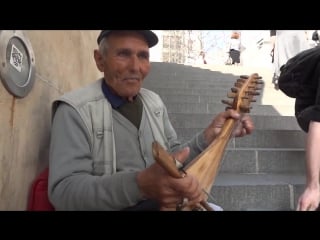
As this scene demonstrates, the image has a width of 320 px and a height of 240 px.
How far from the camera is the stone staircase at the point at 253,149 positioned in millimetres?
1887

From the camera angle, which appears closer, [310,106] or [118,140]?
[118,140]

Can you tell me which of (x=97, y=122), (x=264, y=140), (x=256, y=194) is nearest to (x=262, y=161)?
(x=264, y=140)

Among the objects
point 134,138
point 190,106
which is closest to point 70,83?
point 134,138

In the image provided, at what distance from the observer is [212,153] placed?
100 centimetres

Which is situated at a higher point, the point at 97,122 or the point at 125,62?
the point at 125,62

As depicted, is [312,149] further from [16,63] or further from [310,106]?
[16,63]

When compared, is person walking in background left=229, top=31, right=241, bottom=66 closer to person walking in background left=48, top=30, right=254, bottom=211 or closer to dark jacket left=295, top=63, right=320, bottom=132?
dark jacket left=295, top=63, right=320, bottom=132

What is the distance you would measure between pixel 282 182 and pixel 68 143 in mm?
1416

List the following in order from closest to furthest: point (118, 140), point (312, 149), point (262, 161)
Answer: point (118, 140) < point (312, 149) < point (262, 161)

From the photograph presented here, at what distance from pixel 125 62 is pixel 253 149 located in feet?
4.83

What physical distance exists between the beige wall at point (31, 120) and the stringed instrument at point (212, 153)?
1.75ft

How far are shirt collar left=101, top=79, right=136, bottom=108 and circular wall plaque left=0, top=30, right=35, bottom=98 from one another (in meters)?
0.25

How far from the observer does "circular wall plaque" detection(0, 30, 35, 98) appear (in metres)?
0.98

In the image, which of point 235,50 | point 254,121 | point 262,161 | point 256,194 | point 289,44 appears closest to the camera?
point 256,194
